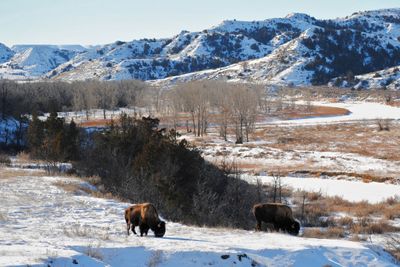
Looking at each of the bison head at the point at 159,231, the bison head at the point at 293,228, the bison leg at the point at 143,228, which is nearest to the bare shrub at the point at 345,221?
the bison head at the point at 293,228


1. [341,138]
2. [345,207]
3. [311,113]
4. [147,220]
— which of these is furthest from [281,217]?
[311,113]

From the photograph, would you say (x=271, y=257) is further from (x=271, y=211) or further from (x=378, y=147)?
(x=378, y=147)

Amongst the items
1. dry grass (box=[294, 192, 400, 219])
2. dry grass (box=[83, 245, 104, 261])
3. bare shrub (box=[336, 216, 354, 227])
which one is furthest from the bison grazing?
dry grass (box=[294, 192, 400, 219])

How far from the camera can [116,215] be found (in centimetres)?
1415

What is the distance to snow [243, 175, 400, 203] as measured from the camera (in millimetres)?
32106

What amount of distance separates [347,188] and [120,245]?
2840 centimetres

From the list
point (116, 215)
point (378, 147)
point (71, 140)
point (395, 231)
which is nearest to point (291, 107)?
point (378, 147)

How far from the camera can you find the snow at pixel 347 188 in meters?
32.1

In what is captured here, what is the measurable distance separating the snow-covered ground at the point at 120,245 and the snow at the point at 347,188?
66.5 feet

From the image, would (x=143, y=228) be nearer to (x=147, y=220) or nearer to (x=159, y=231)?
(x=147, y=220)

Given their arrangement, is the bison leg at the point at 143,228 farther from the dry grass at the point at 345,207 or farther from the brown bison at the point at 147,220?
the dry grass at the point at 345,207

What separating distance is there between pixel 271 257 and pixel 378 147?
5468 cm

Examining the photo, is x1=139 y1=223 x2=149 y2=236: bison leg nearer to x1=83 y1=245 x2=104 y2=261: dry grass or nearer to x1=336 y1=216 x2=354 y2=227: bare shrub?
x1=83 y1=245 x2=104 y2=261: dry grass

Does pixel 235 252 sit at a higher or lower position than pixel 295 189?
higher
